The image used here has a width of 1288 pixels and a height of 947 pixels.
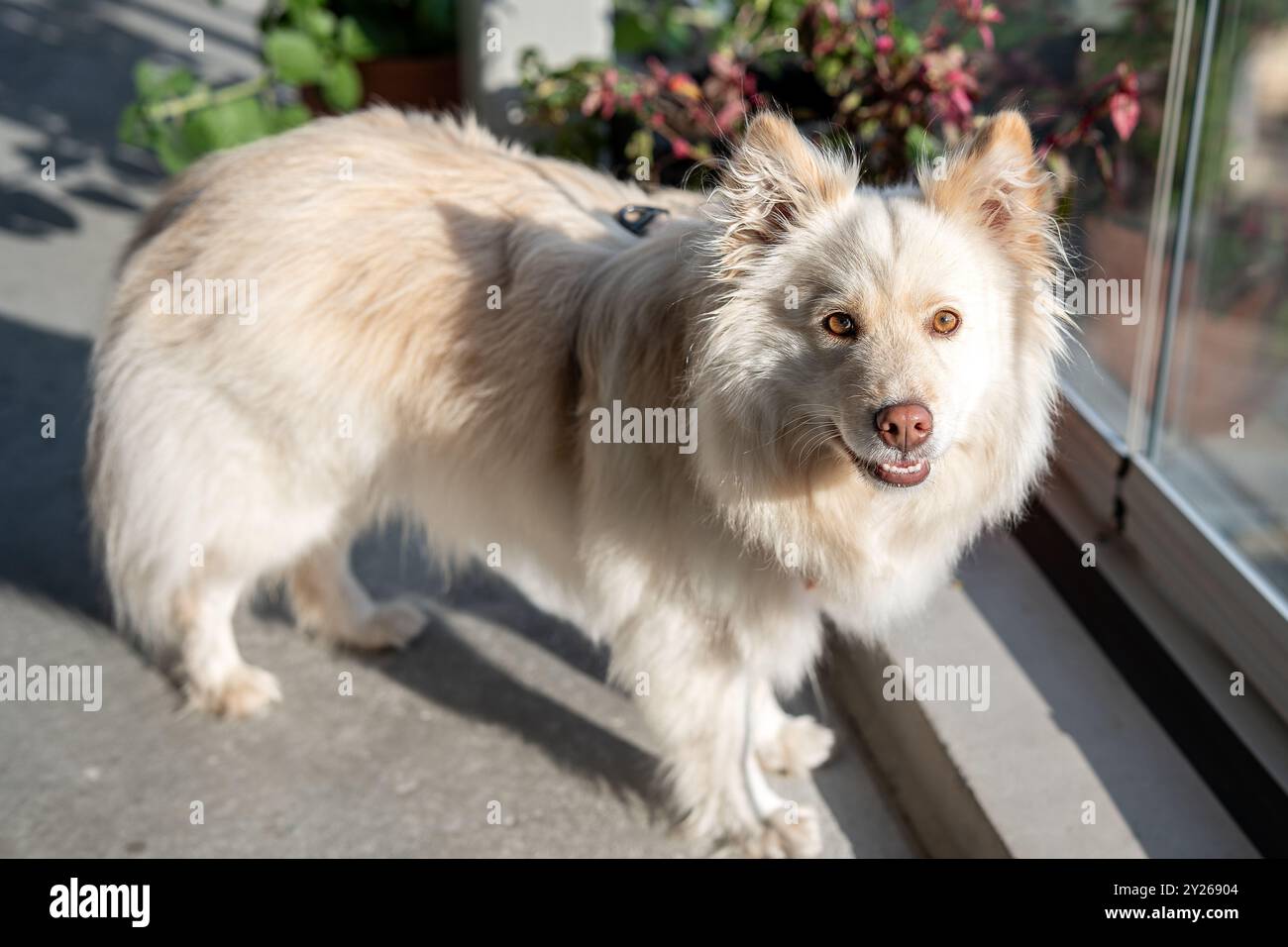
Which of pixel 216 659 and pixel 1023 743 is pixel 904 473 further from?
pixel 216 659

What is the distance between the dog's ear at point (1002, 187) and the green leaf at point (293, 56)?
3.78 m

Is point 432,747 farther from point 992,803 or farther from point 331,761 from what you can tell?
point 992,803

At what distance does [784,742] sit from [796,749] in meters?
0.04

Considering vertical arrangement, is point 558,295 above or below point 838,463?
above

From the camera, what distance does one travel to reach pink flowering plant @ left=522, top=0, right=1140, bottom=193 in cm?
378

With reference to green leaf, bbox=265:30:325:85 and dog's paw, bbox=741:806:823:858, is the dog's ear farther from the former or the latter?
green leaf, bbox=265:30:325:85

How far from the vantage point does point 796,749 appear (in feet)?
10.8

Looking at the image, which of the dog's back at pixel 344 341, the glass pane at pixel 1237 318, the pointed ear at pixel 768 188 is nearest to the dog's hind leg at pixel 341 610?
the dog's back at pixel 344 341

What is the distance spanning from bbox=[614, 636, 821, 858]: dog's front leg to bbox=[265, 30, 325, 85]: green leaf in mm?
3554

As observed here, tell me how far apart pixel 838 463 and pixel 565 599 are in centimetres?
119

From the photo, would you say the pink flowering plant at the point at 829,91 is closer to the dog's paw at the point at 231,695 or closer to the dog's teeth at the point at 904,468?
the dog's teeth at the point at 904,468

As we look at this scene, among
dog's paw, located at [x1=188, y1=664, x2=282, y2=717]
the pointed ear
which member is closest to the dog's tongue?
the pointed ear

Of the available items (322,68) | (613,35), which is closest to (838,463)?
(613,35)

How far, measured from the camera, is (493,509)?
301cm
